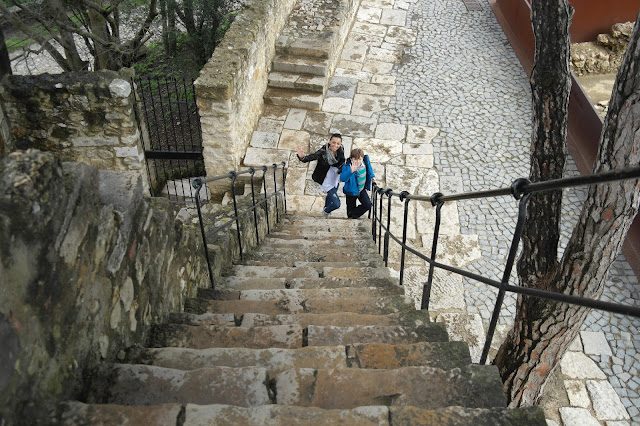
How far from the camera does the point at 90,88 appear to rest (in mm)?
5594

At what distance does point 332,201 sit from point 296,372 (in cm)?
461

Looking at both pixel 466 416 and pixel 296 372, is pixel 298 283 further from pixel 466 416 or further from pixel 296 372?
pixel 466 416

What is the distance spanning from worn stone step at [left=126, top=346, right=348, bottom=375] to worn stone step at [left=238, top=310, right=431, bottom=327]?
539 mm

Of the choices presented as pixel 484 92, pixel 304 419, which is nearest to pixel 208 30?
pixel 484 92

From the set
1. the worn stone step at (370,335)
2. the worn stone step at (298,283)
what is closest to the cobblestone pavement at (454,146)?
the worn stone step at (298,283)

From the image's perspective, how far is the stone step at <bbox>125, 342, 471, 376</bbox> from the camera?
7.95 ft

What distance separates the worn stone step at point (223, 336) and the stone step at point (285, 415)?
80 cm

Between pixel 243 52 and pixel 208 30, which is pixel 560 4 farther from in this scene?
pixel 208 30

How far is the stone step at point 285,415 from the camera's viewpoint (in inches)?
72.0

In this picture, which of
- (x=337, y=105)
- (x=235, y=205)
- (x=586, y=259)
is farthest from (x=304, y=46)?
(x=586, y=259)

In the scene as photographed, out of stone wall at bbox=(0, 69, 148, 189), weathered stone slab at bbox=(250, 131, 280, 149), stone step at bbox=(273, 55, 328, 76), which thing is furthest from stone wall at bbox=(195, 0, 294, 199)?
stone wall at bbox=(0, 69, 148, 189)

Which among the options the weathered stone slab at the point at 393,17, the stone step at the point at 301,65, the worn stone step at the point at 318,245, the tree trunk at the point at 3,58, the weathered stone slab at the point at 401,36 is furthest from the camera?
the weathered stone slab at the point at 393,17

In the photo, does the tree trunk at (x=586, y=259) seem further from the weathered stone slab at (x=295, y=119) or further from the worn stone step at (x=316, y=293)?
the weathered stone slab at (x=295, y=119)

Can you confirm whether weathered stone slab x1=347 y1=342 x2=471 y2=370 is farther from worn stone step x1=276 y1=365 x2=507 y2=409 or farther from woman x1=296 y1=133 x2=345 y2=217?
woman x1=296 y1=133 x2=345 y2=217
